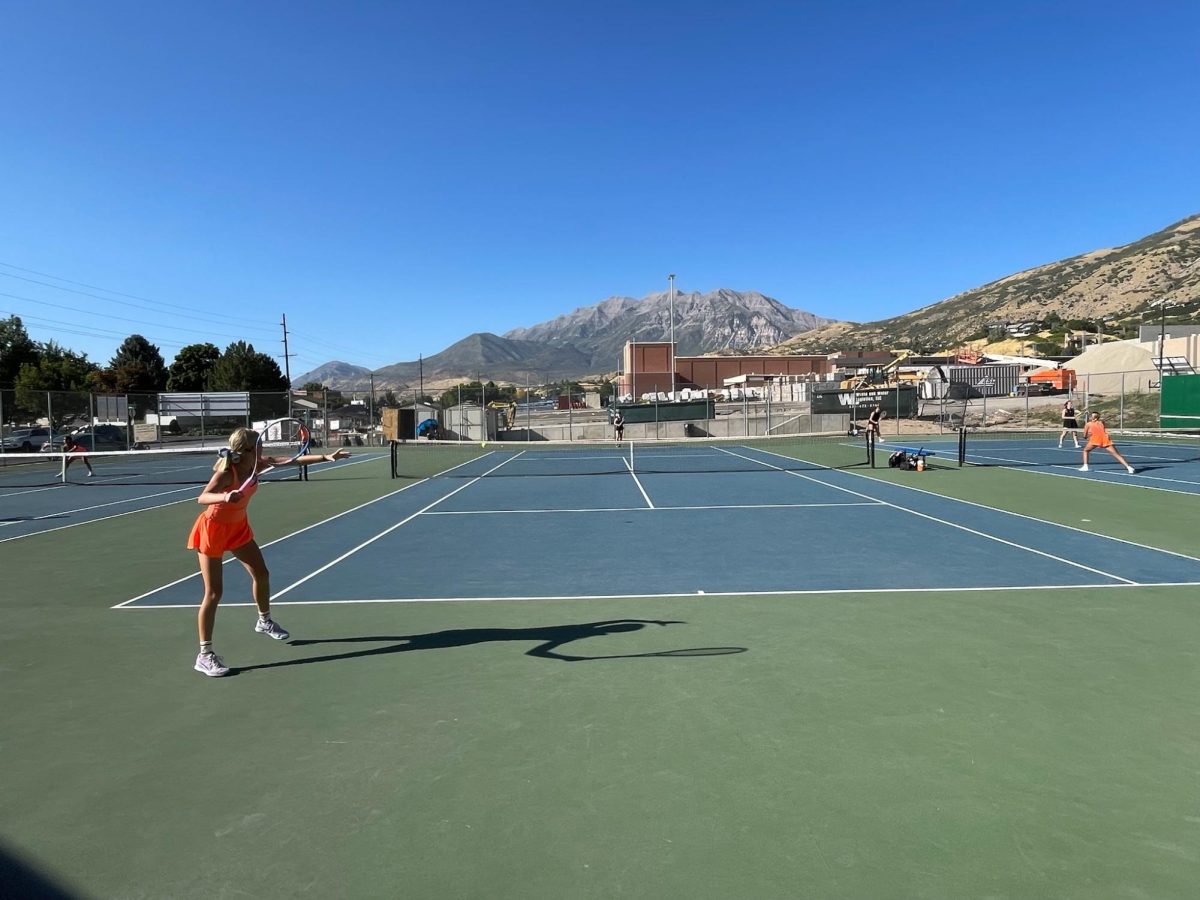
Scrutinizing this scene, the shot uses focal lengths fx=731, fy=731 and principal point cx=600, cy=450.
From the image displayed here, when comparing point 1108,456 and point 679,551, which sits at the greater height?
point 679,551

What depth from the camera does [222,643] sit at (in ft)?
20.4

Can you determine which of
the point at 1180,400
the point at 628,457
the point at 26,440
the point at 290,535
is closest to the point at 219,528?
the point at 290,535

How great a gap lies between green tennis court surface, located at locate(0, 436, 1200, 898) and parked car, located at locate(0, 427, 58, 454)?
25.1m

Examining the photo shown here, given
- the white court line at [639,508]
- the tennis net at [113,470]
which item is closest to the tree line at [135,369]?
the tennis net at [113,470]

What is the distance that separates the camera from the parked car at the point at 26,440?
95.0 feet

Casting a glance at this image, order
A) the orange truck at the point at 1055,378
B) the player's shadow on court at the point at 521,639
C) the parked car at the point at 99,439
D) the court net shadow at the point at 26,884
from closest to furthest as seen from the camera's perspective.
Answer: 1. the court net shadow at the point at 26,884
2. the player's shadow on court at the point at 521,639
3. the parked car at the point at 99,439
4. the orange truck at the point at 1055,378

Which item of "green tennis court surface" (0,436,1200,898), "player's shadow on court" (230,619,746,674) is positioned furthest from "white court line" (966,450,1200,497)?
"player's shadow on court" (230,619,746,674)

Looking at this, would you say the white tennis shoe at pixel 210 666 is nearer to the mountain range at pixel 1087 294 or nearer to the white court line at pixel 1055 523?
the white court line at pixel 1055 523

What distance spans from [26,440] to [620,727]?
3566cm

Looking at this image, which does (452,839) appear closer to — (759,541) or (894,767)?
(894,767)

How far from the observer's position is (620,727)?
4.45 meters

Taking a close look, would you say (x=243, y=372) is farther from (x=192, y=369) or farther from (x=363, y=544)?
(x=363, y=544)

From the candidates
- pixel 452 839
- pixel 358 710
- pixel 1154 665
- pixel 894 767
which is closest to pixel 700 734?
pixel 894 767

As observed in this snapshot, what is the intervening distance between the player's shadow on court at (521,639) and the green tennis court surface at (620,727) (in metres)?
0.03
